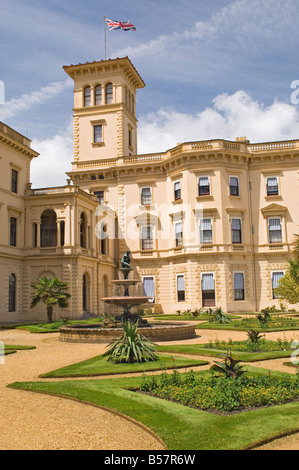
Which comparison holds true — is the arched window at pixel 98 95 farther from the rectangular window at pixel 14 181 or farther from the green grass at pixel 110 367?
the green grass at pixel 110 367

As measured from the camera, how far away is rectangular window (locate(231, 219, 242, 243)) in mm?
39562

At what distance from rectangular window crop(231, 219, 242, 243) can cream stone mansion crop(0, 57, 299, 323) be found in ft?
0.29

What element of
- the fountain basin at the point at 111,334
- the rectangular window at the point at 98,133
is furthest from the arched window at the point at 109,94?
the fountain basin at the point at 111,334

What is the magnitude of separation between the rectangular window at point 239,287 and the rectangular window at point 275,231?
14.2ft

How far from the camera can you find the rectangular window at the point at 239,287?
38.5m

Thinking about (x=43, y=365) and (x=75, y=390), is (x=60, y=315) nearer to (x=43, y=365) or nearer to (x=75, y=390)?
(x=43, y=365)

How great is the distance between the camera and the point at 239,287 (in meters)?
38.7

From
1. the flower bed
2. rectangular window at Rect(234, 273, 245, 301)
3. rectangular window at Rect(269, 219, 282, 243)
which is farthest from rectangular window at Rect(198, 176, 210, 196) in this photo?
the flower bed

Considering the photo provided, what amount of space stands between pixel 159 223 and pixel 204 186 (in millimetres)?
5571

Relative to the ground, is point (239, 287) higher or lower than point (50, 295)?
higher

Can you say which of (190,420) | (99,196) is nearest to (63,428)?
(190,420)

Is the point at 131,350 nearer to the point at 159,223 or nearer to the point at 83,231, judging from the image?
the point at 83,231

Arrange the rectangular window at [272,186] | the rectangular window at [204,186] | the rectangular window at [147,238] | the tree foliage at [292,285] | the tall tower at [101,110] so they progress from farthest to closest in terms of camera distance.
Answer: the tall tower at [101,110] < the rectangular window at [147,238] < the rectangular window at [272,186] < the rectangular window at [204,186] < the tree foliage at [292,285]
